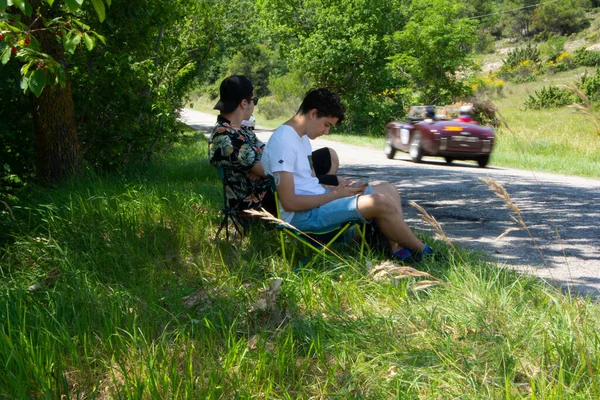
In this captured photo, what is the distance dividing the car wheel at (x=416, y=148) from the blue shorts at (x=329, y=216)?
13.3 metres

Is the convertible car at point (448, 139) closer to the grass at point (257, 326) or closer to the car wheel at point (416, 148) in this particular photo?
the car wheel at point (416, 148)

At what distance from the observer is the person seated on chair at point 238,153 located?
5.54 metres

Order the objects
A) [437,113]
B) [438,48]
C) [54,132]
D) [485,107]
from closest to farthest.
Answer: [485,107] → [54,132] → [437,113] → [438,48]

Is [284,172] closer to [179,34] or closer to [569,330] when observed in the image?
[569,330]

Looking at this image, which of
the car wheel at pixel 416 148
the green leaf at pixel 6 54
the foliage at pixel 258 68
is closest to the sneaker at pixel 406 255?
the green leaf at pixel 6 54

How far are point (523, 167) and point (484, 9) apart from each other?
7087cm

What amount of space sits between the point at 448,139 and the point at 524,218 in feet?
30.4

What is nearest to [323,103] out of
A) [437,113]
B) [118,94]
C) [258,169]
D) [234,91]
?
[258,169]

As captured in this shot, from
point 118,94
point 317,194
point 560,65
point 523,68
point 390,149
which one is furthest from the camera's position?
point 523,68

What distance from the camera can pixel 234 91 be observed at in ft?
18.6

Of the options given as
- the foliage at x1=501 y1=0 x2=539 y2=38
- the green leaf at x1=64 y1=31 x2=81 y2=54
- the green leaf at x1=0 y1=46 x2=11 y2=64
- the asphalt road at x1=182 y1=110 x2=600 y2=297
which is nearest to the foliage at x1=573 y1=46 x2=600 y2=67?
the foliage at x1=501 y1=0 x2=539 y2=38

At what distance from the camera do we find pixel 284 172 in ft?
16.3

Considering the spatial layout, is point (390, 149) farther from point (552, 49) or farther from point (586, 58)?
point (552, 49)

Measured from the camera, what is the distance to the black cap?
18.5 ft
